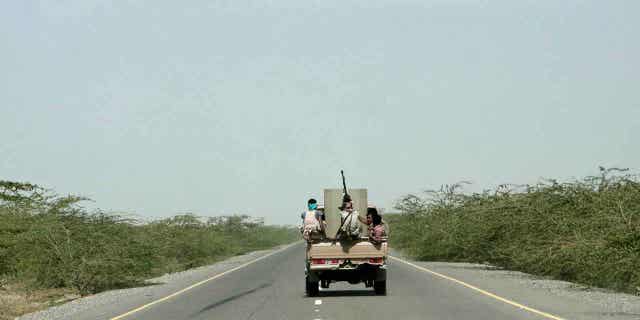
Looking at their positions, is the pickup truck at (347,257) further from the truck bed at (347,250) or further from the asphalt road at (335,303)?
the asphalt road at (335,303)

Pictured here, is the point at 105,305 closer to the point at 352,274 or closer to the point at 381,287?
the point at 352,274

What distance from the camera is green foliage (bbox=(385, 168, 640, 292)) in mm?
24875

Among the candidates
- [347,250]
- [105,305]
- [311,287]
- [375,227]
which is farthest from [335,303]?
[105,305]

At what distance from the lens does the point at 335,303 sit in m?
20.7

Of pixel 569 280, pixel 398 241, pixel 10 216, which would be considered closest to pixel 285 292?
pixel 569 280

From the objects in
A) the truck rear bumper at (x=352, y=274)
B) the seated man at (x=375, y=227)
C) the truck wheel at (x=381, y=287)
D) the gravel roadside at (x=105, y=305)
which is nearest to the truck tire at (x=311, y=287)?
Answer: the truck rear bumper at (x=352, y=274)

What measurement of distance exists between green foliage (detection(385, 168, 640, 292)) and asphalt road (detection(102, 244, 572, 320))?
3.96 meters

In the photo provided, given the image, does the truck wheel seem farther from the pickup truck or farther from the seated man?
the seated man

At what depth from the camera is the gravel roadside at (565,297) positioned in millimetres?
17969

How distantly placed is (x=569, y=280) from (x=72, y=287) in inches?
705

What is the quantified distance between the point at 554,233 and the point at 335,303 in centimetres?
1495

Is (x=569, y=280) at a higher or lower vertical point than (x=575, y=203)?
lower

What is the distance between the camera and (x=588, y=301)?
2150cm

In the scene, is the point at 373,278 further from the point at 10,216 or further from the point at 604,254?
the point at 10,216
